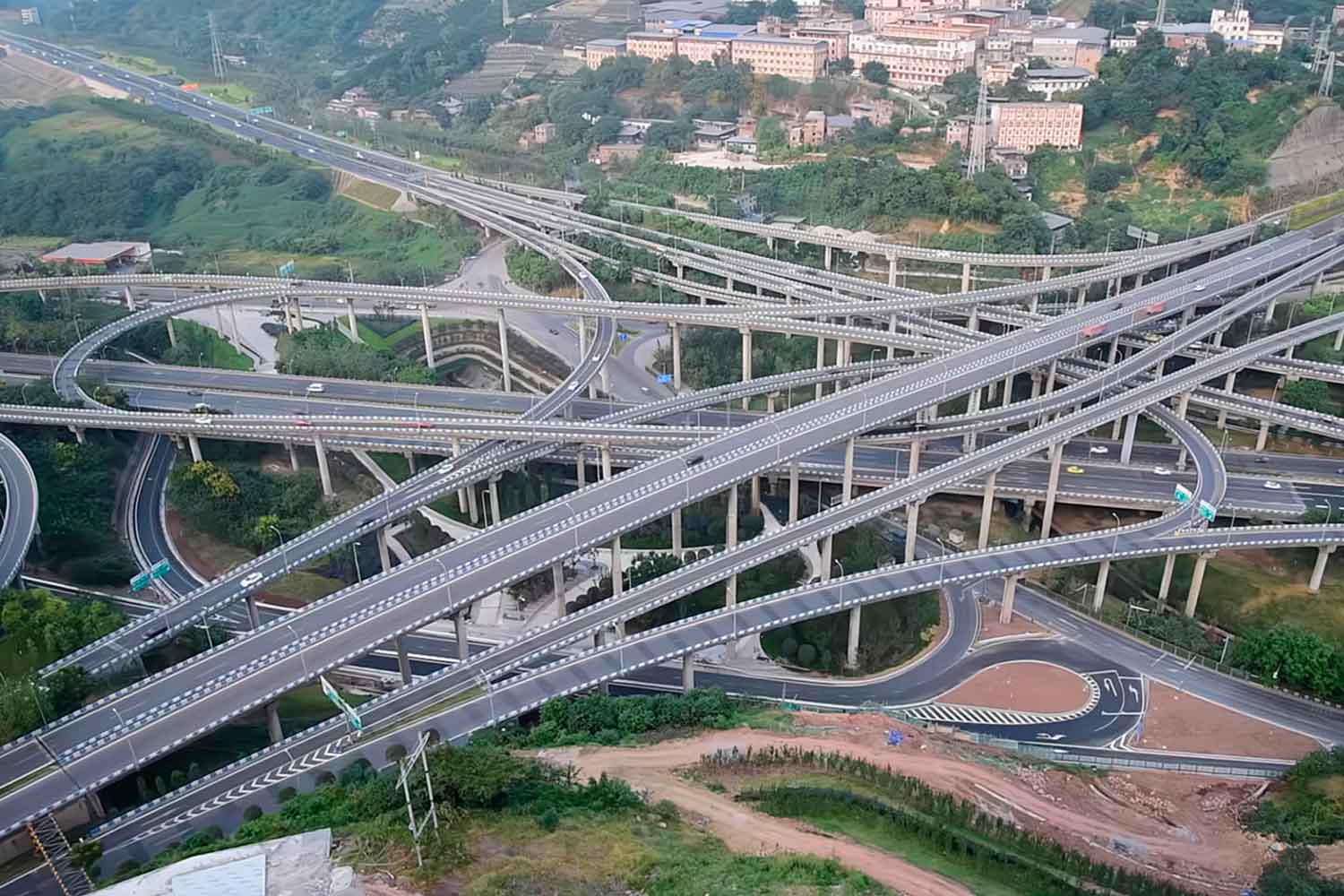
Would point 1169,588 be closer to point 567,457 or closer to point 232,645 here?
point 567,457

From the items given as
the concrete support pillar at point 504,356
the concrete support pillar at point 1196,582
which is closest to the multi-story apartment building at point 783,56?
the concrete support pillar at point 504,356

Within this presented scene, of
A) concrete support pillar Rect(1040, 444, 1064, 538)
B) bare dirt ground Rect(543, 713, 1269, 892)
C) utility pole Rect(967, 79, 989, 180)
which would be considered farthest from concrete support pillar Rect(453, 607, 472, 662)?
utility pole Rect(967, 79, 989, 180)

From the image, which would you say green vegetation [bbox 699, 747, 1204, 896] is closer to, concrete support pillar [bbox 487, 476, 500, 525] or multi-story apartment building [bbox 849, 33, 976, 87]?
concrete support pillar [bbox 487, 476, 500, 525]

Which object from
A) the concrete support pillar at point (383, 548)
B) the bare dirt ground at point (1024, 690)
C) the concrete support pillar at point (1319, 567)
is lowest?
the bare dirt ground at point (1024, 690)

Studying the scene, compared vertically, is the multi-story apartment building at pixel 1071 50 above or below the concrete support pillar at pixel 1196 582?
above

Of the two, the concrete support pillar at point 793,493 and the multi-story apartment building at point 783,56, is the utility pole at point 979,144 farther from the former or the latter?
the concrete support pillar at point 793,493

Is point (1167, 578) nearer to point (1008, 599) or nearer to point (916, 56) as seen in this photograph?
point (1008, 599)

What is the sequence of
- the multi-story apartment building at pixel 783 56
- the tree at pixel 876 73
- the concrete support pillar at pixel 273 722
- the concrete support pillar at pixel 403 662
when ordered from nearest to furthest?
the concrete support pillar at pixel 273 722 < the concrete support pillar at pixel 403 662 < the tree at pixel 876 73 < the multi-story apartment building at pixel 783 56
